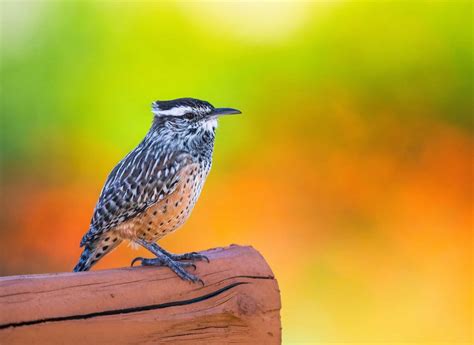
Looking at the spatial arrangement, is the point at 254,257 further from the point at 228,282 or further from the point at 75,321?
the point at 75,321

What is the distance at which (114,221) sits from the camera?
12.5 ft

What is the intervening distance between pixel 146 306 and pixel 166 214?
0.88 m

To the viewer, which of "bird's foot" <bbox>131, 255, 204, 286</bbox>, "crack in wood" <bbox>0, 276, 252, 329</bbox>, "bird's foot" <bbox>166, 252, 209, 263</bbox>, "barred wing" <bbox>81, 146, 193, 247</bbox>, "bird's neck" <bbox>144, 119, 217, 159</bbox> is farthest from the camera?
"bird's neck" <bbox>144, 119, 217, 159</bbox>

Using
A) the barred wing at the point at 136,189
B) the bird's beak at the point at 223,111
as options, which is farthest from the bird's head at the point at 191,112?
the barred wing at the point at 136,189

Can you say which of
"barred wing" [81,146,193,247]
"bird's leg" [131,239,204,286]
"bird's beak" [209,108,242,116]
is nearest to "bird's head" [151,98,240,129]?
"bird's beak" [209,108,242,116]

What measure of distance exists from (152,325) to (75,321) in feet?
0.96

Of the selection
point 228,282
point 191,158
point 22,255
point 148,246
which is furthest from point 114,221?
point 22,255

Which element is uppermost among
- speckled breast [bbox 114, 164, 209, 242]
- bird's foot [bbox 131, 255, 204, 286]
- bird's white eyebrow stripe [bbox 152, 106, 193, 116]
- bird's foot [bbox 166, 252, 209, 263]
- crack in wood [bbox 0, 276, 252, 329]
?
bird's white eyebrow stripe [bbox 152, 106, 193, 116]

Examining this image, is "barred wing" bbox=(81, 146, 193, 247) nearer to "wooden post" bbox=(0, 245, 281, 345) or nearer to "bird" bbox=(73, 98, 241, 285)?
"bird" bbox=(73, 98, 241, 285)

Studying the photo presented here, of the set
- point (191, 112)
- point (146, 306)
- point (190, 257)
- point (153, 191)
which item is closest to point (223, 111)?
point (191, 112)

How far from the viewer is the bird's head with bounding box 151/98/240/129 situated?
4.06 meters

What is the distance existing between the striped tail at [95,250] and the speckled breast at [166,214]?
0.23ft

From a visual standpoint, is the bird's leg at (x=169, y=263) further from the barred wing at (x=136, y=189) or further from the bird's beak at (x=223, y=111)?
the bird's beak at (x=223, y=111)

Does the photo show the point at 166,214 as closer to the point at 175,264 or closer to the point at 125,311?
the point at 175,264
